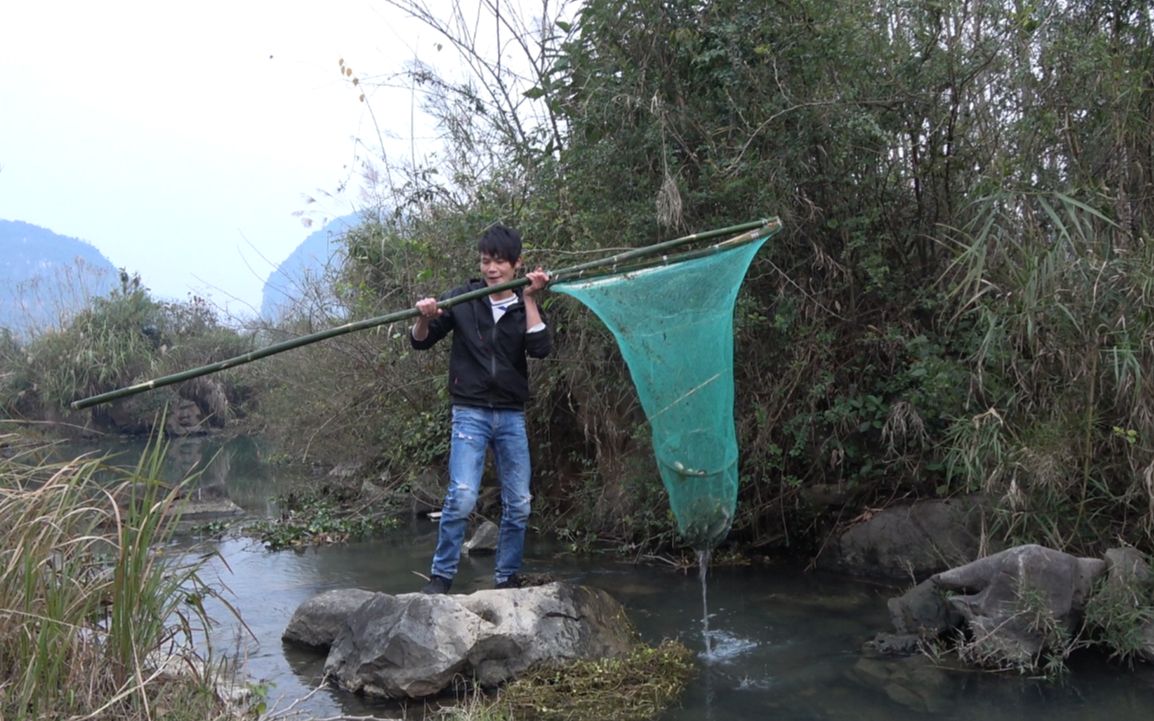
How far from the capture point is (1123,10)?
20.3 feet

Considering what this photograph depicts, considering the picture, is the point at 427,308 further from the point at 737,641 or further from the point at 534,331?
the point at 737,641

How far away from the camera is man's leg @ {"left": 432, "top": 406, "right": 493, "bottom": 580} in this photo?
16.3 feet

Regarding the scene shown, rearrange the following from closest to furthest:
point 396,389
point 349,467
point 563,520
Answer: point 563,520 < point 396,389 < point 349,467

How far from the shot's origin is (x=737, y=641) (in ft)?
16.7

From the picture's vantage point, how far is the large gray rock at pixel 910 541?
A: 577 centimetres

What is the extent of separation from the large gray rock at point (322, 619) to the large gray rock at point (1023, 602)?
282 cm

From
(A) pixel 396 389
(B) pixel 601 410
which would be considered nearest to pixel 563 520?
(B) pixel 601 410

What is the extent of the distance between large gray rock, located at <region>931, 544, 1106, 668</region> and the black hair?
8.64 feet

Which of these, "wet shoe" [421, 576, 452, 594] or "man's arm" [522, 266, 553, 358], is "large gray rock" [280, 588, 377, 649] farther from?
"man's arm" [522, 266, 553, 358]

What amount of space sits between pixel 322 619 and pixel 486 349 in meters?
1.55

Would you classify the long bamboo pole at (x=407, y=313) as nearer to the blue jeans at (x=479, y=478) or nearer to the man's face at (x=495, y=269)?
the man's face at (x=495, y=269)

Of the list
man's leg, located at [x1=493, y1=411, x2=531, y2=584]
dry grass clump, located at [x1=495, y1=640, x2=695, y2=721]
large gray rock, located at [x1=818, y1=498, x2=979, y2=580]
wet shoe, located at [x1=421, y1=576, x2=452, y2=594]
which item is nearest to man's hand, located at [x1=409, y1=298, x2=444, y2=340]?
man's leg, located at [x1=493, y1=411, x2=531, y2=584]

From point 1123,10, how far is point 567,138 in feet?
11.9

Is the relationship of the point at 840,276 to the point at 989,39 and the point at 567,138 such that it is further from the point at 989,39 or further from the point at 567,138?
the point at 567,138
